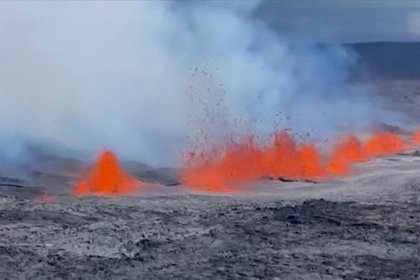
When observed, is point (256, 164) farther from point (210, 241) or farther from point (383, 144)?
point (383, 144)

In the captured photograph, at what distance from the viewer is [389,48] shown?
7400 cm

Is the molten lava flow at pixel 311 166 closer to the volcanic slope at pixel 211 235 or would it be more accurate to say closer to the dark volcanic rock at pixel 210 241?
the volcanic slope at pixel 211 235

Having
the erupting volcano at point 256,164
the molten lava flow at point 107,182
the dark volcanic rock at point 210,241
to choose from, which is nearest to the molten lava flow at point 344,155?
the erupting volcano at point 256,164

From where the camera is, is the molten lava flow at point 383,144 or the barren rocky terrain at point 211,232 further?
the molten lava flow at point 383,144

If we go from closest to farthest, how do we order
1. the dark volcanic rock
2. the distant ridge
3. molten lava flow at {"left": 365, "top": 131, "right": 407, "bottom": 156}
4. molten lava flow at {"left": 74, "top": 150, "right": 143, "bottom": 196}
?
the dark volcanic rock < molten lava flow at {"left": 74, "top": 150, "right": 143, "bottom": 196} < molten lava flow at {"left": 365, "top": 131, "right": 407, "bottom": 156} < the distant ridge

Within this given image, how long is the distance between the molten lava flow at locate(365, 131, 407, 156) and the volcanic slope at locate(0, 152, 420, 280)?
12.2 metres

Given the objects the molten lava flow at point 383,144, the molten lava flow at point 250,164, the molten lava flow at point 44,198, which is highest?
the molten lava flow at point 383,144

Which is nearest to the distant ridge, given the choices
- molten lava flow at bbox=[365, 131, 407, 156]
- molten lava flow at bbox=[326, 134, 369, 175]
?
molten lava flow at bbox=[365, 131, 407, 156]

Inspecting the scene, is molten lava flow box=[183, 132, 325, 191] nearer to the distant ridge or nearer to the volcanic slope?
the volcanic slope

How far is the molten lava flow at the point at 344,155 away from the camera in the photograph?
2392 cm

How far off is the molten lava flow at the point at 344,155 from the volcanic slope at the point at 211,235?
5.03 m

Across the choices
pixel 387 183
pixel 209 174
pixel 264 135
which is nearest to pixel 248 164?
pixel 209 174

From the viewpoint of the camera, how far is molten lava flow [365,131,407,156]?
101 feet

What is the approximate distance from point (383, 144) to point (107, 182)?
16.1 metres
